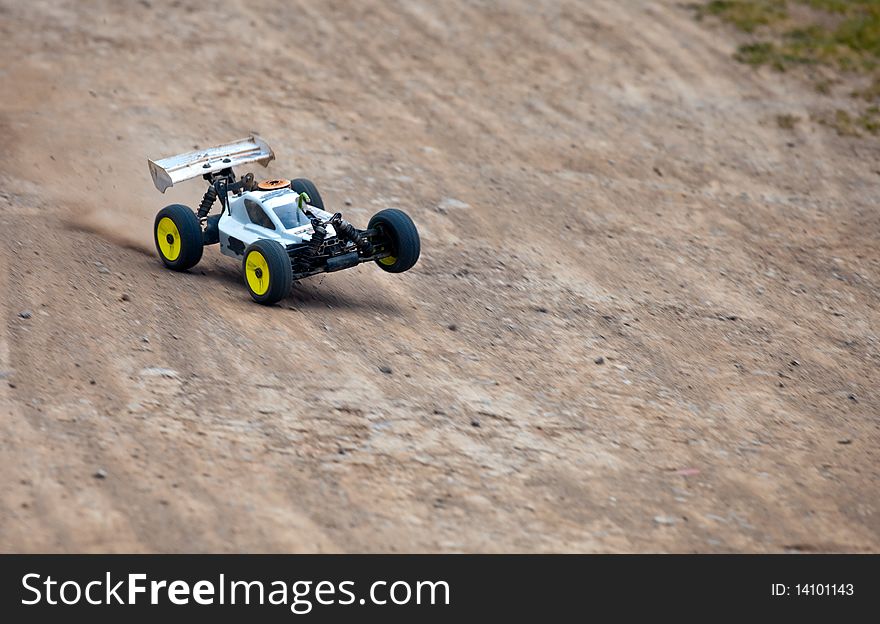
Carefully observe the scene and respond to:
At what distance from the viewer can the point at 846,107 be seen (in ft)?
63.6

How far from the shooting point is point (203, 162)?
12.1m

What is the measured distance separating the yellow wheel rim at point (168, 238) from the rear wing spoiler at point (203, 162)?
410mm

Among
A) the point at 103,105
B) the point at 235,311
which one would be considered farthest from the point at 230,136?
the point at 235,311

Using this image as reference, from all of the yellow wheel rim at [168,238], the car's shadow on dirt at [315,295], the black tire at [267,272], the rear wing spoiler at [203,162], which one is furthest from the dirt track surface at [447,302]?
the rear wing spoiler at [203,162]

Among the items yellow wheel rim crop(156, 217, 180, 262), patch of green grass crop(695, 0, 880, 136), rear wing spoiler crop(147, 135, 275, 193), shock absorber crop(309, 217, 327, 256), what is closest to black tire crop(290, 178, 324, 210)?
rear wing spoiler crop(147, 135, 275, 193)

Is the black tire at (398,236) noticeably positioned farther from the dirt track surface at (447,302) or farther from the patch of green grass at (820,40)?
the patch of green grass at (820,40)

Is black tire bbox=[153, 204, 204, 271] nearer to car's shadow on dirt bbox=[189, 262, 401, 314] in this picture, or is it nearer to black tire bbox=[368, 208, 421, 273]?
car's shadow on dirt bbox=[189, 262, 401, 314]

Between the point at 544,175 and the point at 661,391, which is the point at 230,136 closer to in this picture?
the point at 544,175

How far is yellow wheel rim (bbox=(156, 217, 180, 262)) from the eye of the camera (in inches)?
466

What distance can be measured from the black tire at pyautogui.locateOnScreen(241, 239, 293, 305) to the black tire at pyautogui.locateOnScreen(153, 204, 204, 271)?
76 centimetres

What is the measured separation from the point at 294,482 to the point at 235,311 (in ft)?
9.83

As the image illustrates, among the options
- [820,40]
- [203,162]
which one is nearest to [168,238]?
[203,162]

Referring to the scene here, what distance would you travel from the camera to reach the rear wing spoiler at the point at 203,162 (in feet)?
39.1

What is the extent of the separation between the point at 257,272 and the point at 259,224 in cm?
77
